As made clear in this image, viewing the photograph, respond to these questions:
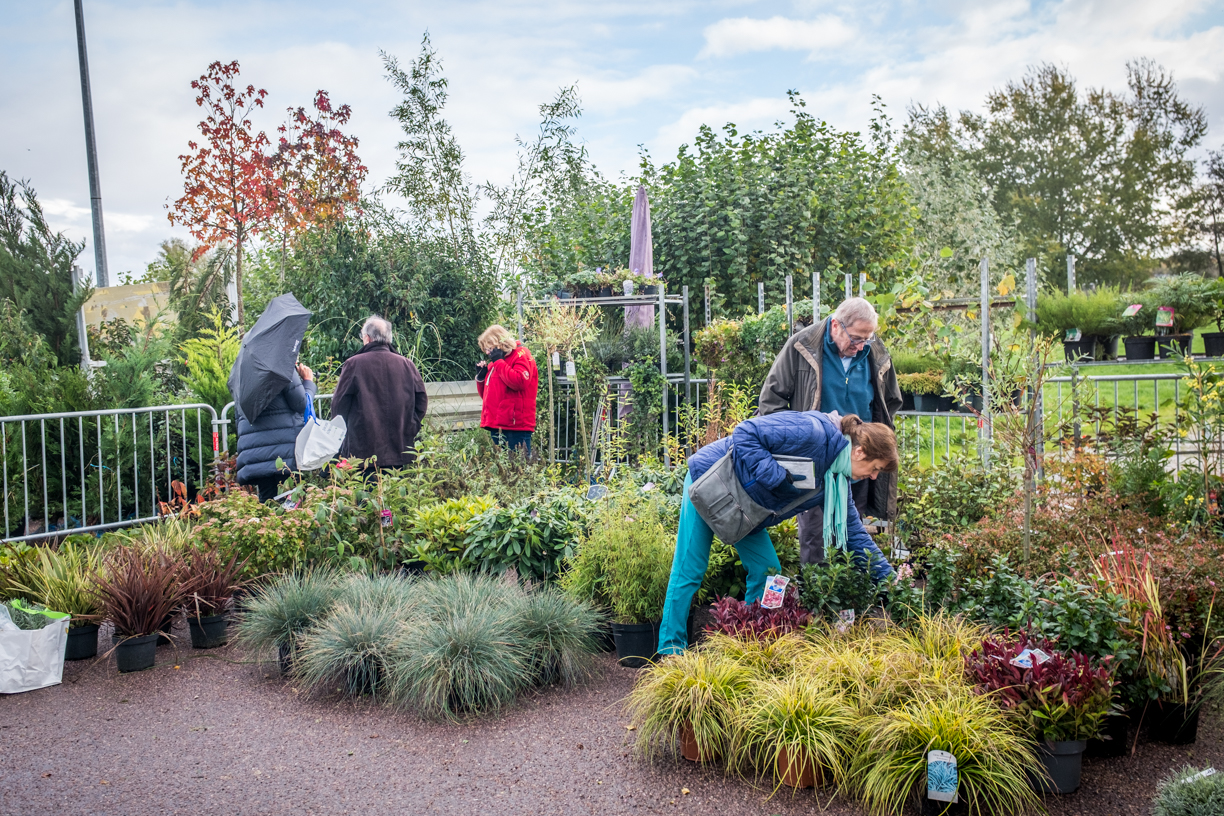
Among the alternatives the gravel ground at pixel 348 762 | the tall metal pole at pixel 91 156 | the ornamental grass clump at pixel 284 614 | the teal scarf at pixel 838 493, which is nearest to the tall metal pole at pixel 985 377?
the teal scarf at pixel 838 493

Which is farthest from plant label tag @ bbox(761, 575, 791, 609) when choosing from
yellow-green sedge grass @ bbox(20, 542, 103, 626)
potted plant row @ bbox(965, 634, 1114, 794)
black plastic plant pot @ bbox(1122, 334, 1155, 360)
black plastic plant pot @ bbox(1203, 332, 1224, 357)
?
black plastic plant pot @ bbox(1203, 332, 1224, 357)

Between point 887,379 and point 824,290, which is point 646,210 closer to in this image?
point 824,290

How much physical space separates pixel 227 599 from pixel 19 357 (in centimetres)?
479

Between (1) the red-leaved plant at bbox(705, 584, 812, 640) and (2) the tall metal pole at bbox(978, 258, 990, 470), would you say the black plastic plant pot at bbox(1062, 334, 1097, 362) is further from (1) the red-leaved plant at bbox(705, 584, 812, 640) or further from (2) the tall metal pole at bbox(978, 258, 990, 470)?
(1) the red-leaved plant at bbox(705, 584, 812, 640)

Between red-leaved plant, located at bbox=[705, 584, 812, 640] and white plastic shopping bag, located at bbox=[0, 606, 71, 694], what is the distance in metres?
3.12

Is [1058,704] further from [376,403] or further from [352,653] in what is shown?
[376,403]

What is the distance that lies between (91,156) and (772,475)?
11521mm

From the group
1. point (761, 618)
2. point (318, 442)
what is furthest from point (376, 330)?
point (761, 618)

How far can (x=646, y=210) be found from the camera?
31.1 feet

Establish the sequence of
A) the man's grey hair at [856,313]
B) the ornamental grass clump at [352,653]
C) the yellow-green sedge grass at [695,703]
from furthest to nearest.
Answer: the man's grey hair at [856,313] < the ornamental grass clump at [352,653] < the yellow-green sedge grass at [695,703]

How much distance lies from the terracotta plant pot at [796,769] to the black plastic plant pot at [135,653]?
3193 millimetres

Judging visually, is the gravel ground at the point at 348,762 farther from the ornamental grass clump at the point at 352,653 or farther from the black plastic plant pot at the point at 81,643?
the black plastic plant pot at the point at 81,643

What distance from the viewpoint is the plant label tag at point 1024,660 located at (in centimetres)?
292

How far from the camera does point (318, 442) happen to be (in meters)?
5.62
